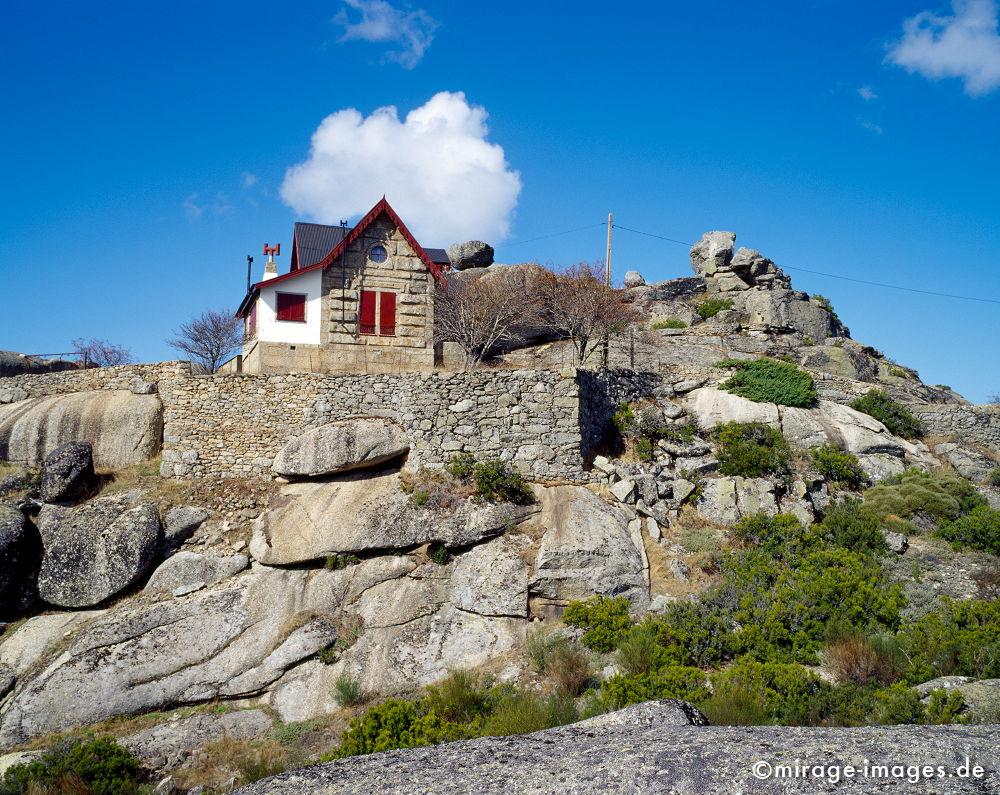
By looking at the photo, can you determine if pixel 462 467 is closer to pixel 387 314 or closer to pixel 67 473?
pixel 387 314

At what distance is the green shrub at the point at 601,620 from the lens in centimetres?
1691

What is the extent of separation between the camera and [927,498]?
69.6 feet

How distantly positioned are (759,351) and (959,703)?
24.2m

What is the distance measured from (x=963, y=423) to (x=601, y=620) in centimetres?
1825

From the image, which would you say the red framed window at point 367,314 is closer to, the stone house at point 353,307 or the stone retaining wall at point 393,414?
the stone house at point 353,307

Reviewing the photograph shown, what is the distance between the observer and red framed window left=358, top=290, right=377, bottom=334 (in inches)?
1075

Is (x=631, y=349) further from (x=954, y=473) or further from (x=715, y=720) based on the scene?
(x=715, y=720)

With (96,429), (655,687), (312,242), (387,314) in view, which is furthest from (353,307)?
(655,687)

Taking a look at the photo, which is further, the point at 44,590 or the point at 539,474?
the point at 539,474

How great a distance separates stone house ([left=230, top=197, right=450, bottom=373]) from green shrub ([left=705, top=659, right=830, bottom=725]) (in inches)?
668

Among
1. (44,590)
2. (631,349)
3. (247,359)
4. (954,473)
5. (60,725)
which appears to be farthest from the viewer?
(631,349)

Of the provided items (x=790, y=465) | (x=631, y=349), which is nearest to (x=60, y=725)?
→ (x=790, y=465)

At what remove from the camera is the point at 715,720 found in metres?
11.5

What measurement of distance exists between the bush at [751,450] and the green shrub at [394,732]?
42.4ft
